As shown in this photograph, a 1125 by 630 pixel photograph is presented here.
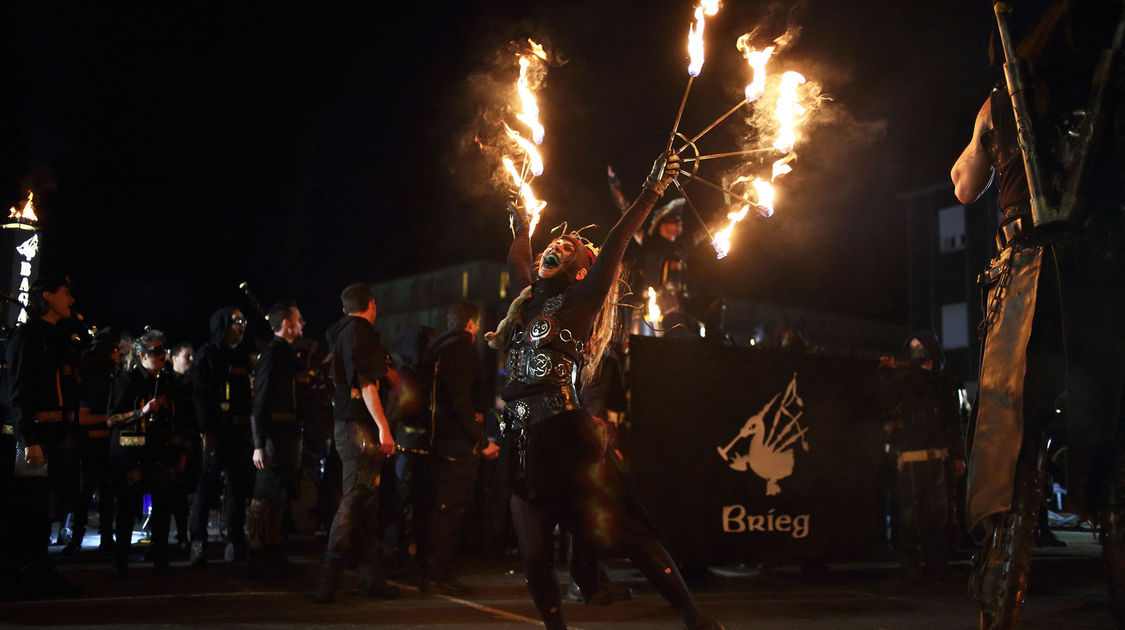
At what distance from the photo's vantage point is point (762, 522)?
743 centimetres

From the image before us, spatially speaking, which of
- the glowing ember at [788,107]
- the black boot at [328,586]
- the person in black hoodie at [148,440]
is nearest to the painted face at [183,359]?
the person in black hoodie at [148,440]

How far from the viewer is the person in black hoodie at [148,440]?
7941 millimetres

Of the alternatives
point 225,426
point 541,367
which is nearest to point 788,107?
point 541,367

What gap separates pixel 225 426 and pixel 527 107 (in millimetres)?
4627

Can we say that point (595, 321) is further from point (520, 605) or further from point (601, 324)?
point (520, 605)

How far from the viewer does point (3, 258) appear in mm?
9062

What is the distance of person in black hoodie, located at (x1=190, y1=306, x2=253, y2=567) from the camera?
8.52 metres

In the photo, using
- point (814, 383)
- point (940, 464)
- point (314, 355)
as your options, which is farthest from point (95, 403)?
point (940, 464)

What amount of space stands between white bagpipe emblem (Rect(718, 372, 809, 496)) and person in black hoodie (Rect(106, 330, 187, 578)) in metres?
4.99

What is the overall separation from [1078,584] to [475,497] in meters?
5.78

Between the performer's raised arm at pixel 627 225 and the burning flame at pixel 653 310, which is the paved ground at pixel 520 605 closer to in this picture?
the performer's raised arm at pixel 627 225

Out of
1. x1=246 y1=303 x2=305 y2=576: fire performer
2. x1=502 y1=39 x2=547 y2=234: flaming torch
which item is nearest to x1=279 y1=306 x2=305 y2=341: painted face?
x1=246 y1=303 x2=305 y2=576: fire performer

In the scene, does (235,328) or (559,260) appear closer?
(559,260)

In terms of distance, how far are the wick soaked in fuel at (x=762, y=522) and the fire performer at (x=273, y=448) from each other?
13.1ft
